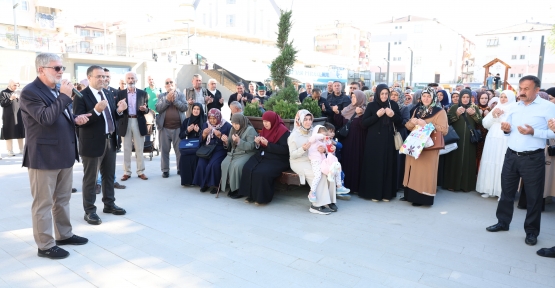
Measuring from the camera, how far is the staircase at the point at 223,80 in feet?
110

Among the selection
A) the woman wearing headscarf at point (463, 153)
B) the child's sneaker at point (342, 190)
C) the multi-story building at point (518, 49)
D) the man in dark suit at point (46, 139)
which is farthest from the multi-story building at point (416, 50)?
the man in dark suit at point (46, 139)

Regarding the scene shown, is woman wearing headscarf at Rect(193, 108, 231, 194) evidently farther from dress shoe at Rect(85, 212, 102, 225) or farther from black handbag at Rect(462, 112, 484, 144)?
black handbag at Rect(462, 112, 484, 144)

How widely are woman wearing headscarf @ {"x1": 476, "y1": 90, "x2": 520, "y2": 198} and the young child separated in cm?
266

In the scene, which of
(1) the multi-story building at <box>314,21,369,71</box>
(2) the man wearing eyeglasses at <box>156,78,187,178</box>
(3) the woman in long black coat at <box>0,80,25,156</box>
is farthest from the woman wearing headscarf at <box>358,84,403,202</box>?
(1) the multi-story building at <box>314,21,369,71</box>

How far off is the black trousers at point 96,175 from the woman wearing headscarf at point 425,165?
4335 mm

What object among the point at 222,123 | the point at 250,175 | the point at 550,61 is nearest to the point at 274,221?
the point at 250,175

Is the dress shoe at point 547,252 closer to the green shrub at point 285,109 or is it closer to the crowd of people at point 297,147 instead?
the crowd of people at point 297,147

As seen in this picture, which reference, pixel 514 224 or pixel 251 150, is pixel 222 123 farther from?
pixel 514 224

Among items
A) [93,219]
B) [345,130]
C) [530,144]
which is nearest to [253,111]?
[345,130]

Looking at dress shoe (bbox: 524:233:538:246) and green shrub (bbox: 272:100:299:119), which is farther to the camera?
green shrub (bbox: 272:100:299:119)

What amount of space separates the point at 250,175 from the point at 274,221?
38.2 inches

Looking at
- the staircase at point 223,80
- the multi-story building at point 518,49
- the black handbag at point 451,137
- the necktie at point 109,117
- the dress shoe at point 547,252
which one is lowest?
the dress shoe at point 547,252

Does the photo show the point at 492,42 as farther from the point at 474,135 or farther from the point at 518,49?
the point at 474,135

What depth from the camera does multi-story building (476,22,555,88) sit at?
49.9 metres
